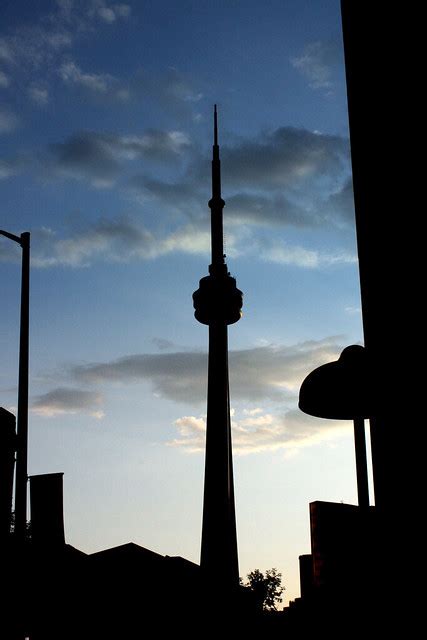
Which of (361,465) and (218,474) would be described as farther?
(218,474)

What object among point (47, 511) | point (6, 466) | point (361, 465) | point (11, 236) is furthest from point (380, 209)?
point (6, 466)

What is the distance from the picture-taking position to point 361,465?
6.70 m

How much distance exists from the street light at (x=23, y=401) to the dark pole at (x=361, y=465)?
7.66 metres

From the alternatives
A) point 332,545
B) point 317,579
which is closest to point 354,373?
point 332,545

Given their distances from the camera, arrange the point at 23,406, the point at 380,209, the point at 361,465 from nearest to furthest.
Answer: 1. the point at 380,209
2. the point at 361,465
3. the point at 23,406

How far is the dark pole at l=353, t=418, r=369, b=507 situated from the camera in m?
A: 6.66

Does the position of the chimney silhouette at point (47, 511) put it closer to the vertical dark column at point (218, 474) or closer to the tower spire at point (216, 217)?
the vertical dark column at point (218, 474)

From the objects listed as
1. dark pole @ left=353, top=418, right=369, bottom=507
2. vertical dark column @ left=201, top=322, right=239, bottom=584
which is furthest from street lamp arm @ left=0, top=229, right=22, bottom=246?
vertical dark column @ left=201, top=322, right=239, bottom=584

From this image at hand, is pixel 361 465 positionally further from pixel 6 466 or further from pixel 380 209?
pixel 6 466

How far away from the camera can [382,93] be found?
6.63m

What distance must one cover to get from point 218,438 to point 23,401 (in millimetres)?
42353

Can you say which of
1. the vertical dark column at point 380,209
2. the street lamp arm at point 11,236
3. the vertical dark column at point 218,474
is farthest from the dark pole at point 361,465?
the vertical dark column at point 218,474

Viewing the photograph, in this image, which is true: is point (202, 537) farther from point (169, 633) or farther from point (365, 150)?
point (365, 150)

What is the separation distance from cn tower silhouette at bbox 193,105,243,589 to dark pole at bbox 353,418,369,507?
159 ft
